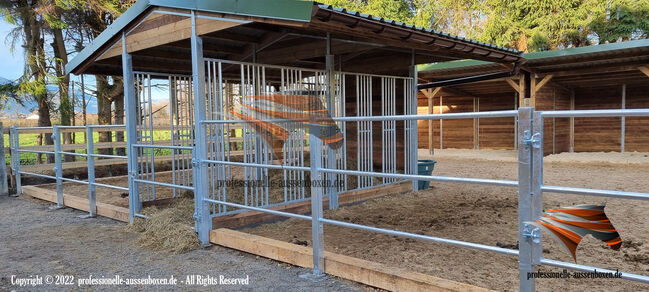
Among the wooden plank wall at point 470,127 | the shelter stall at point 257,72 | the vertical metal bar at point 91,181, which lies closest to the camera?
the shelter stall at point 257,72

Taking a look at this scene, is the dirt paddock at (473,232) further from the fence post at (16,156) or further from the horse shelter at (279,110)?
the fence post at (16,156)

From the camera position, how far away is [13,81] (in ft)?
33.0

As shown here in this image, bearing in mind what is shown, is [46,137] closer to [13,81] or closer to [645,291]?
[13,81]

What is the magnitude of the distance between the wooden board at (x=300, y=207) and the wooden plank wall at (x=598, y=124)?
29.6ft

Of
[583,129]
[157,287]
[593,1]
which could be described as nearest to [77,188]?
[157,287]

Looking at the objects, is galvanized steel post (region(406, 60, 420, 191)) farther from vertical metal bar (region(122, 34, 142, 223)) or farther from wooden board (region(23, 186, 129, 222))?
wooden board (region(23, 186, 129, 222))

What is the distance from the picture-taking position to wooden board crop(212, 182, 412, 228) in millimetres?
4523

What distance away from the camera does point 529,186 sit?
7.19 ft

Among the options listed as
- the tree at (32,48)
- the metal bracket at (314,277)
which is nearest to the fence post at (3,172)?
the tree at (32,48)

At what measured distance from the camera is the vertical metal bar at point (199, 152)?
4.07 meters

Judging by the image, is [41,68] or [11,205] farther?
[41,68]

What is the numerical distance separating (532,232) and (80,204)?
5870 mm

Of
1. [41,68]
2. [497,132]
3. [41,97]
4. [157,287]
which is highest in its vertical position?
[41,68]

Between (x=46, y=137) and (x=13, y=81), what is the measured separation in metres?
1.57
